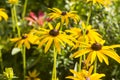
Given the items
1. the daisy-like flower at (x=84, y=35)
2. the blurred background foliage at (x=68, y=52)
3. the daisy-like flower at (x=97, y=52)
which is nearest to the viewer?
the daisy-like flower at (x=97, y=52)

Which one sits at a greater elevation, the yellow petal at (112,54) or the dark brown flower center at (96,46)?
the dark brown flower center at (96,46)

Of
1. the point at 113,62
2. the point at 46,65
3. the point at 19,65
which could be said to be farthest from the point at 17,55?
the point at 113,62

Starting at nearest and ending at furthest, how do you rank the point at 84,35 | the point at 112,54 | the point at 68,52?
1. the point at 112,54
2. the point at 84,35
3. the point at 68,52

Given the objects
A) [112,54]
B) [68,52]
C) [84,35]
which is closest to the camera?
[112,54]

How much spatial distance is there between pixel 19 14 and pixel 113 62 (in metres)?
1.17

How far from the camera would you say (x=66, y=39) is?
1.61 m

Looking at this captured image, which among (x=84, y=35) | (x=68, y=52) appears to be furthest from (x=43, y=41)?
(x=68, y=52)

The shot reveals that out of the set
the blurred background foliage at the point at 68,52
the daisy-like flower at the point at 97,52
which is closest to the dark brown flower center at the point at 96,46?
the daisy-like flower at the point at 97,52

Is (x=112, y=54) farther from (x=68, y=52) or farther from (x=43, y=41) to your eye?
(x=68, y=52)

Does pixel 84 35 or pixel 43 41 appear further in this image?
pixel 84 35

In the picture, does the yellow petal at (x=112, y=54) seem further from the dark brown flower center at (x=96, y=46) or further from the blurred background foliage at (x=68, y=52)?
the blurred background foliage at (x=68, y=52)

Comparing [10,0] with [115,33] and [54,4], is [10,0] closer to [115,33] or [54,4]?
[115,33]

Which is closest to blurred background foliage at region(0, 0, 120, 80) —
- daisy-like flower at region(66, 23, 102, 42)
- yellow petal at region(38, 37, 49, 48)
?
daisy-like flower at region(66, 23, 102, 42)

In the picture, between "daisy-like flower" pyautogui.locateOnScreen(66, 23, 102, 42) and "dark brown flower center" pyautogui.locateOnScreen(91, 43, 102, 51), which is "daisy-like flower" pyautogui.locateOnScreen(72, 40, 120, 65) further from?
"daisy-like flower" pyautogui.locateOnScreen(66, 23, 102, 42)
